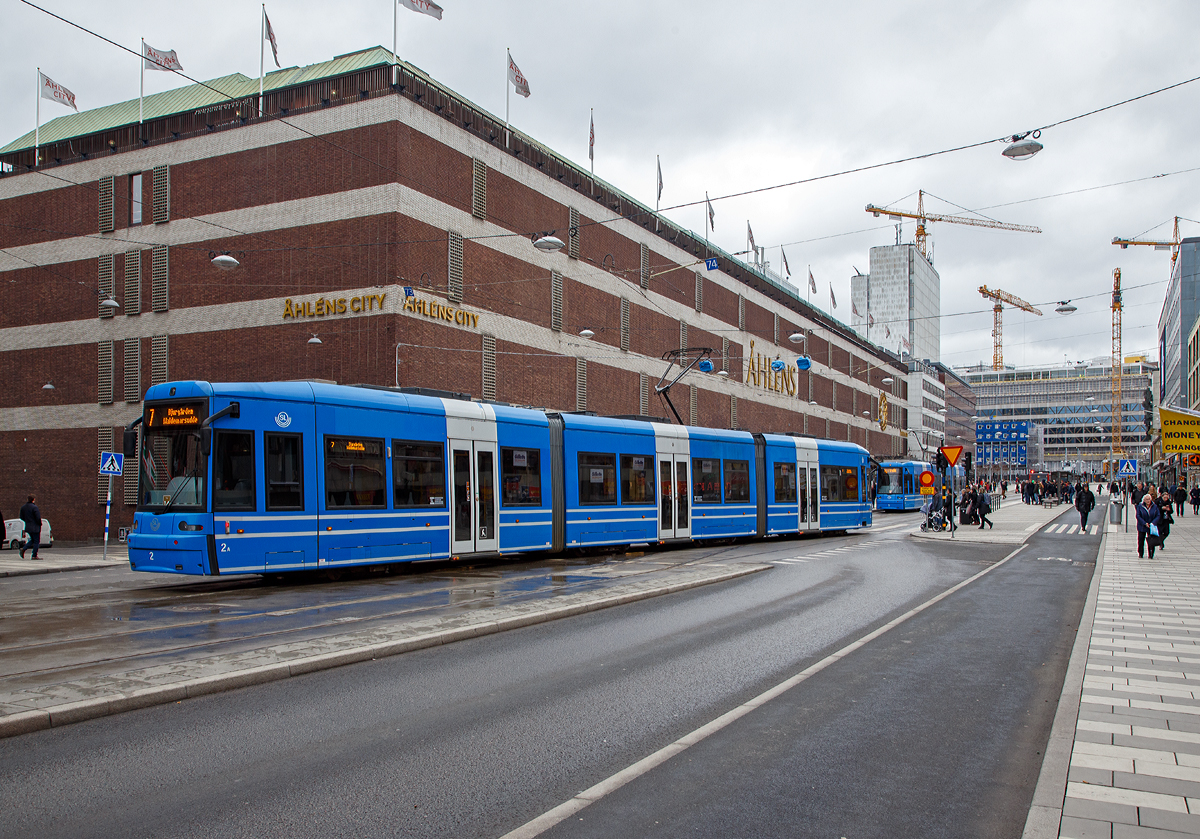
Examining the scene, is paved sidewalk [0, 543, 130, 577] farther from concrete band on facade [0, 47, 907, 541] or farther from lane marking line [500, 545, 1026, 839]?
lane marking line [500, 545, 1026, 839]

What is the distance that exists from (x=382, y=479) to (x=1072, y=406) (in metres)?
164

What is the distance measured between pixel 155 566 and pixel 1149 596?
16.8 meters

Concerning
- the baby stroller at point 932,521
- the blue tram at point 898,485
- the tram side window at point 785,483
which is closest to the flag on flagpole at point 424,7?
the tram side window at point 785,483

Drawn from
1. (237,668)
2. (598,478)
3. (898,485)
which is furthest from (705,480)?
(898,485)

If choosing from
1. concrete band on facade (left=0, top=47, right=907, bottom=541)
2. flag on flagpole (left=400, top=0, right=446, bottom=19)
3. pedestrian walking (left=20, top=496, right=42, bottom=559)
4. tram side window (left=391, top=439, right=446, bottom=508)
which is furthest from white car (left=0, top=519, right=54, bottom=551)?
flag on flagpole (left=400, top=0, right=446, bottom=19)

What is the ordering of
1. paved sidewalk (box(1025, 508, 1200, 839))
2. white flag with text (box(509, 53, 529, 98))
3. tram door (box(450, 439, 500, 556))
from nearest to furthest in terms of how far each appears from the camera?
paved sidewalk (box(1025, 508, 1200, 839)) < tram door (box(450, 439, 500, 556)) < white flag with text (box(509, 53, 529, 98))

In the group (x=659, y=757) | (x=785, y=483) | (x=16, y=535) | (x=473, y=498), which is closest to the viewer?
(x=659, y=757)

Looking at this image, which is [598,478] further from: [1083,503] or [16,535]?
[1083,503]

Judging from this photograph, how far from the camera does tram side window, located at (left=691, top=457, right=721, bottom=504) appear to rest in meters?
25.4

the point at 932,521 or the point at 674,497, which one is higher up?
the point at 674,497

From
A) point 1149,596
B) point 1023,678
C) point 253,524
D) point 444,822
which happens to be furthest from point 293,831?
point 1149,596

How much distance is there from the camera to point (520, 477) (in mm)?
19625

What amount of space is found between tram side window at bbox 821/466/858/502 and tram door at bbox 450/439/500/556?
1652 centimetres

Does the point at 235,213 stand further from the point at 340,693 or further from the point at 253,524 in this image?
the point at 340,693
